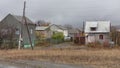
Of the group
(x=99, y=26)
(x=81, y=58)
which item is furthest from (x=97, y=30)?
(x=81, y=58)

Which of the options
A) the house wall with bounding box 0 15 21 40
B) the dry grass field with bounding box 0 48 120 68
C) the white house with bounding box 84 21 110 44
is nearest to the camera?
the dry grass field with bounding box 0 48 120 68

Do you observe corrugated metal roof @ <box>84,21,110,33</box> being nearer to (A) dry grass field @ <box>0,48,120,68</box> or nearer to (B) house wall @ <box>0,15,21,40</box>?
(B) house wall @ <box>0,15,21,40</box>

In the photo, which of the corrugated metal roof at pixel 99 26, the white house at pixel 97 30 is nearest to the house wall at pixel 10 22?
the white house at pixel 97 30

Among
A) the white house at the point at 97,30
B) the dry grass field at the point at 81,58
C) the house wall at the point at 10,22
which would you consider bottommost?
the dry grass field at the point at 81,58

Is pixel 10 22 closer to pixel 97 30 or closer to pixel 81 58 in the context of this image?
pixel 97 30

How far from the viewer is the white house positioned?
8644cm

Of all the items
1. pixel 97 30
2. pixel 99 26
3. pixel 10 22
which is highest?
pixel 10 22

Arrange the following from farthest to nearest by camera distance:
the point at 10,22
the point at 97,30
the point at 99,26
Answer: the point at 99,26
the point at 97,30
the point at 10,22

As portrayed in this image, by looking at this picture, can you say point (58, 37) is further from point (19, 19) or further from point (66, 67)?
point (66, 67)

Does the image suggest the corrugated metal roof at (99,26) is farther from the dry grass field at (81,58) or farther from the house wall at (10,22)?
the dry grass field at (81,58)

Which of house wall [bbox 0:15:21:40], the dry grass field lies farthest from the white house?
the dry grass field

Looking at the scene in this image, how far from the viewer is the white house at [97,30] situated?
8644 cm

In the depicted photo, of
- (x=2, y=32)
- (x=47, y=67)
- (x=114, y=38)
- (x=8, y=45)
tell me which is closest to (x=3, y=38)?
(x=2, y=32)

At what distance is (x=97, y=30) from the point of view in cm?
8900
